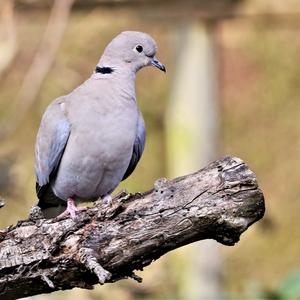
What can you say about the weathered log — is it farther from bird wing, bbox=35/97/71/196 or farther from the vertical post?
the vertical post

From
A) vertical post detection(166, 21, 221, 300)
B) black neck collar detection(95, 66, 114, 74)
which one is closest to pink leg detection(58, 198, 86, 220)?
black neck collar detection(95, 66, 114, 74)

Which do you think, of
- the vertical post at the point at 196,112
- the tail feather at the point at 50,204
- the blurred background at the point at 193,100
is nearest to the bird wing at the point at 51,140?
the tail feather at the point at 50,204

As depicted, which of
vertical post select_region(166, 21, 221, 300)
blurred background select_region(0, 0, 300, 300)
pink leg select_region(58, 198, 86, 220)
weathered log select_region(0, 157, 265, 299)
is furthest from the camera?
vertical post select_region(166, 21, 221, 300)

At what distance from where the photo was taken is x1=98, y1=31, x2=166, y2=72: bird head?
3.52 meters

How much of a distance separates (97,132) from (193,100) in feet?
7.79

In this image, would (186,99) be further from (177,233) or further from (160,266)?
(177,233)

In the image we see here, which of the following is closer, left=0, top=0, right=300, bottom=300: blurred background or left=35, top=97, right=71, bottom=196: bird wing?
left=35, top=97, right=71, bottom=196: bird wing

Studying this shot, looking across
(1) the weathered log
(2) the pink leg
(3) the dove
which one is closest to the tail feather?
(3) the dove

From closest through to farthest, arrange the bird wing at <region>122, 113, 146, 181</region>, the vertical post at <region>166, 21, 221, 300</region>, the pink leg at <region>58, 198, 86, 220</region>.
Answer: the pink leg at <region>58, 198, 86, 220</region>
the bird wing at <region>122, 113, 146, 181</region>
the vertical post at <region>166, 21, 221, 300</region>

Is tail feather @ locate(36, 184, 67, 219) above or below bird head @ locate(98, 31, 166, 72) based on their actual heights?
below

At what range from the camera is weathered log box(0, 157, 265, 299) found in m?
2.68

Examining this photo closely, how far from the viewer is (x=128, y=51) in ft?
11.6

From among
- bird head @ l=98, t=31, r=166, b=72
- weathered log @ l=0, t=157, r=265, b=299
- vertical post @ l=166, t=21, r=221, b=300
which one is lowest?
weathered log @ l=0, t=157, r=265, b=299

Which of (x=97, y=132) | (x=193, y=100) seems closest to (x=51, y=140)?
(x=97, y=132)
